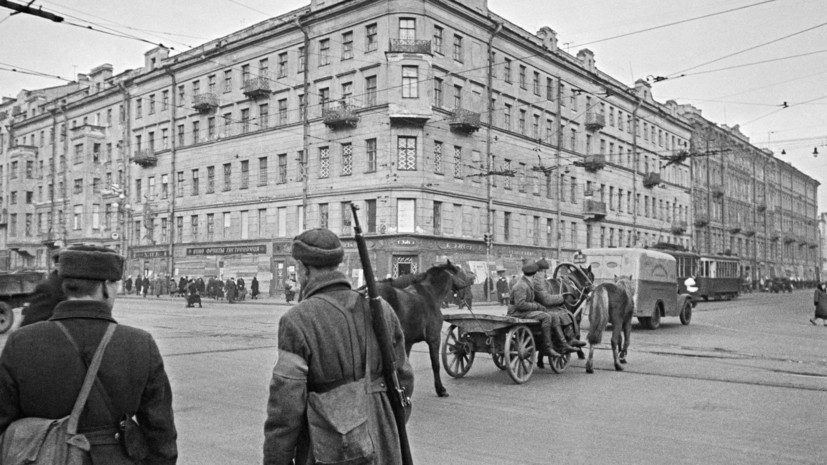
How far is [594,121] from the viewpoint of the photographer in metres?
52.0

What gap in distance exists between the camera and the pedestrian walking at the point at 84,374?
2650 millimetres

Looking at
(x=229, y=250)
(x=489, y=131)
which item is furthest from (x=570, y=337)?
(x=229, y=250)

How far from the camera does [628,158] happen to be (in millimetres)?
59094

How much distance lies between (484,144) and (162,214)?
25197 mm

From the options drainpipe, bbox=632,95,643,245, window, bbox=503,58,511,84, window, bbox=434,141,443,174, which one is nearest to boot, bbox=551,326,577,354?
window, bbox=434,141,443,174

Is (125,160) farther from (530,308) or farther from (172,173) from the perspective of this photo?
(530,308)

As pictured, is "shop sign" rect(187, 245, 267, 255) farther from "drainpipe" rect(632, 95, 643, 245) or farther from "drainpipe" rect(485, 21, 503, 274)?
"drainpipe" rect(632, 95, 643, 245)

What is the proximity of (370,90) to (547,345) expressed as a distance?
29693 mm

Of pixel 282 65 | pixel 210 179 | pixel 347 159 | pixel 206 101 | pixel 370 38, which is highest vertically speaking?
pixel 370 38

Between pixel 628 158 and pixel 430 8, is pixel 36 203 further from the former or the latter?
pixel 628 158

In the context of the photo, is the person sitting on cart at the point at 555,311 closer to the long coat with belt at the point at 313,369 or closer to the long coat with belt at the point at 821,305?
the long coat with belt at the point at 313,369

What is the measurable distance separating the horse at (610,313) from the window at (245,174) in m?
35.5

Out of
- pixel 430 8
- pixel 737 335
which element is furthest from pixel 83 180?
pixel 737 335

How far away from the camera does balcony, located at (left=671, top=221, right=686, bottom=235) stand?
66.0 meters
